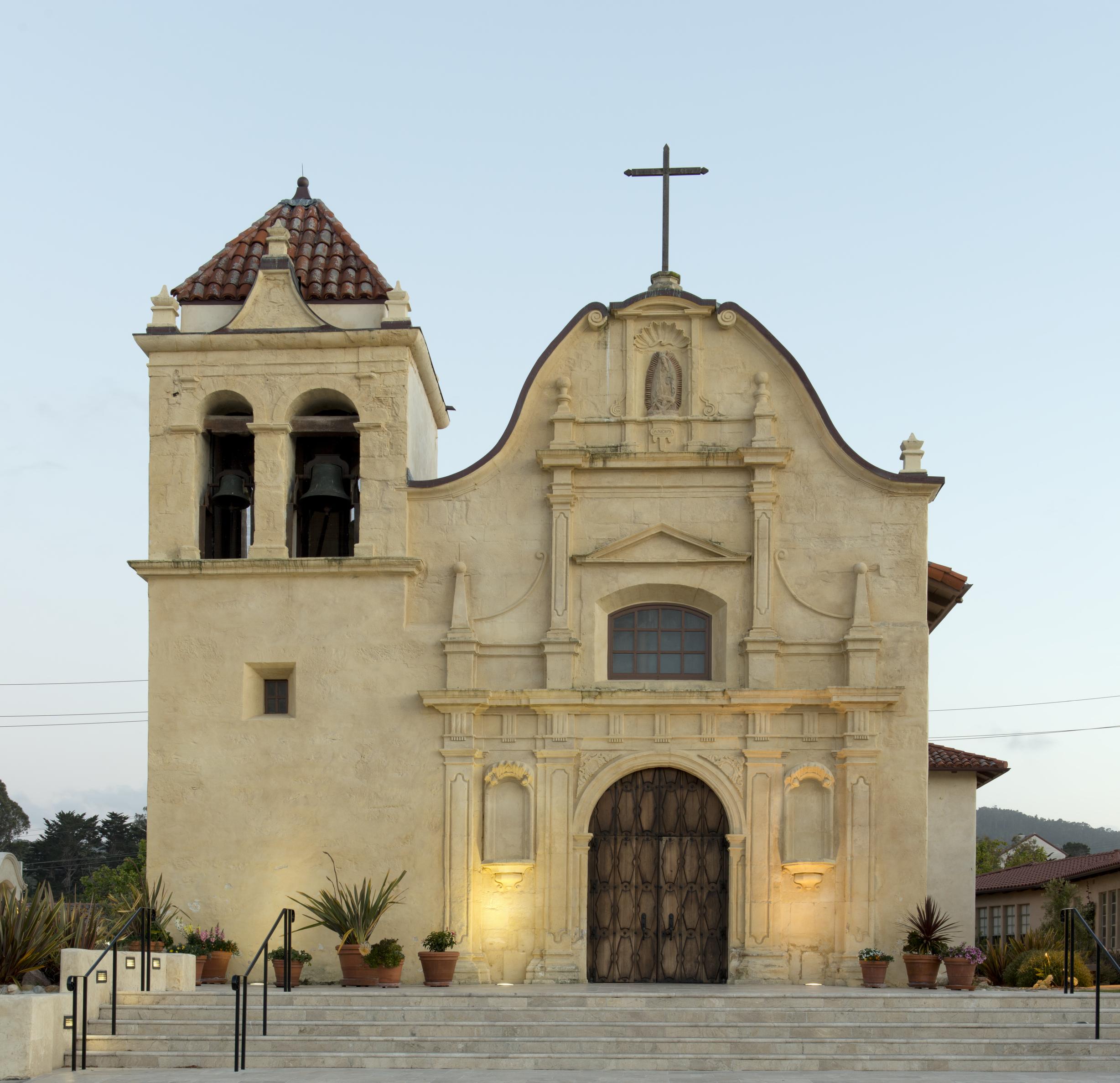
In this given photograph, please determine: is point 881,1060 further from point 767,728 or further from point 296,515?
point 296,515

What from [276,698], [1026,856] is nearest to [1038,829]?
[1026,856]

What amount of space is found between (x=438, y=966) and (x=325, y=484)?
6.41 m

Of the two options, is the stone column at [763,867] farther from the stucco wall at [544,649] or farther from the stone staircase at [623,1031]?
the stone staircase at [623,1031]

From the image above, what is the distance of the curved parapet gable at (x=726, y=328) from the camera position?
68.0ft

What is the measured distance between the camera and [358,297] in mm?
21578

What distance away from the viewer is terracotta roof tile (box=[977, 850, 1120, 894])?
116ft

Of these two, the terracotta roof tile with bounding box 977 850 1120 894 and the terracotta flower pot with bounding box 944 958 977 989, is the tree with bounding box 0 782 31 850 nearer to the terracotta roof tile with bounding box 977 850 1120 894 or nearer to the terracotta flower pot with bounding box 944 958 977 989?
the terracotta roof tile with bounding box 977 850 1120 894

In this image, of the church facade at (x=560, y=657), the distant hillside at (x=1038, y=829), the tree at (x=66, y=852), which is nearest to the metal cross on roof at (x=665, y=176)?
the church facade at (x=560, y=657)

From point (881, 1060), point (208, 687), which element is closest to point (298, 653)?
point (208, 687)

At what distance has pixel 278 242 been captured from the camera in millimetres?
21594

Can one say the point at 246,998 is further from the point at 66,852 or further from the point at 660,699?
the point at 66,852

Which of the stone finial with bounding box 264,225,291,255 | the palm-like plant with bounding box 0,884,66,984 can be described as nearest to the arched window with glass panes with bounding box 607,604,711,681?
the stone finial with bounding box 264,225,291,255

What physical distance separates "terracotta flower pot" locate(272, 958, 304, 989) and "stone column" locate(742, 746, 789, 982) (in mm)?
5327

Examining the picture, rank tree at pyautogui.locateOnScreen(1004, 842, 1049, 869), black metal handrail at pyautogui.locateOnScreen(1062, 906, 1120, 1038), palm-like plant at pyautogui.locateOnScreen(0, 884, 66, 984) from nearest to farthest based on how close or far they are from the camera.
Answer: black metal handrail at pyautogui.locateOnScreen(1062, 906, 1120, 1038) < palm-like plant at pyautogui.locateOnScreen(0, 884, 66, 984) < tree at pyautogui.locateOnScreen(1004, 842, 1049, 869)
